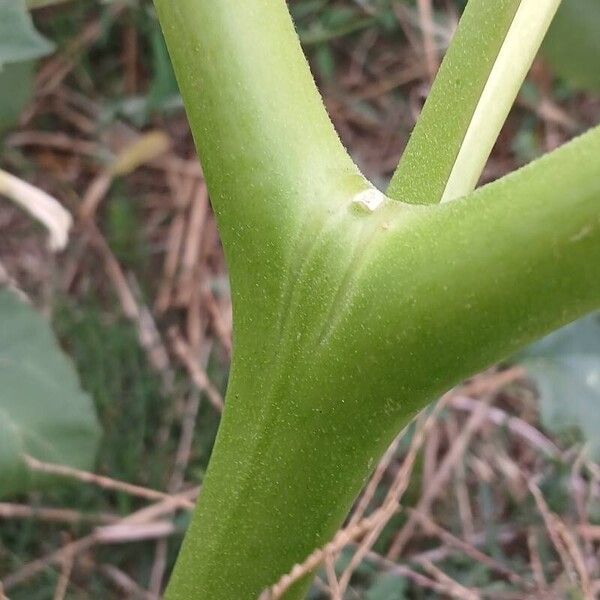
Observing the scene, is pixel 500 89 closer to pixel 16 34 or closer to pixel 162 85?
pixel 16 34

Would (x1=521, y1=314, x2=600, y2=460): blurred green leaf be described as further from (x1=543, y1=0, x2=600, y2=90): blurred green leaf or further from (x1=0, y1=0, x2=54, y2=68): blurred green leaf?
(x1=0, y1=0, x2=54, y2=68): blurred green leaf

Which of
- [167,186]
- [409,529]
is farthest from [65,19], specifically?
[409,529]

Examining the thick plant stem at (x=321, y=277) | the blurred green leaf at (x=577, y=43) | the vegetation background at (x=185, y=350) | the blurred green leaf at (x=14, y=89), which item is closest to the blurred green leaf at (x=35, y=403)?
the vegetation background at (x=185, y=350)

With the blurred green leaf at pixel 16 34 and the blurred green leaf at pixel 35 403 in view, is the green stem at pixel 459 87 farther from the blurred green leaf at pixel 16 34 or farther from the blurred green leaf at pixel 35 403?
the blurred green leaf at pixel 35 403

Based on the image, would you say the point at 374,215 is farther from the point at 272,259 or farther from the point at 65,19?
the point at 65,19

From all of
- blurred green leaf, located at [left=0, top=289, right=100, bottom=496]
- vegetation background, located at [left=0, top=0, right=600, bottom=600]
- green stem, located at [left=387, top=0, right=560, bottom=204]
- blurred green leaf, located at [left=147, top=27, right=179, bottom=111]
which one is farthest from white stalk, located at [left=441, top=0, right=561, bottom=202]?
blurred green leaf, located at [left=147, top=27, right=179, bottom=111]

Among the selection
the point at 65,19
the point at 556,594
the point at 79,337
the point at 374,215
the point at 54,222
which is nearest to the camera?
the point at 374,215
